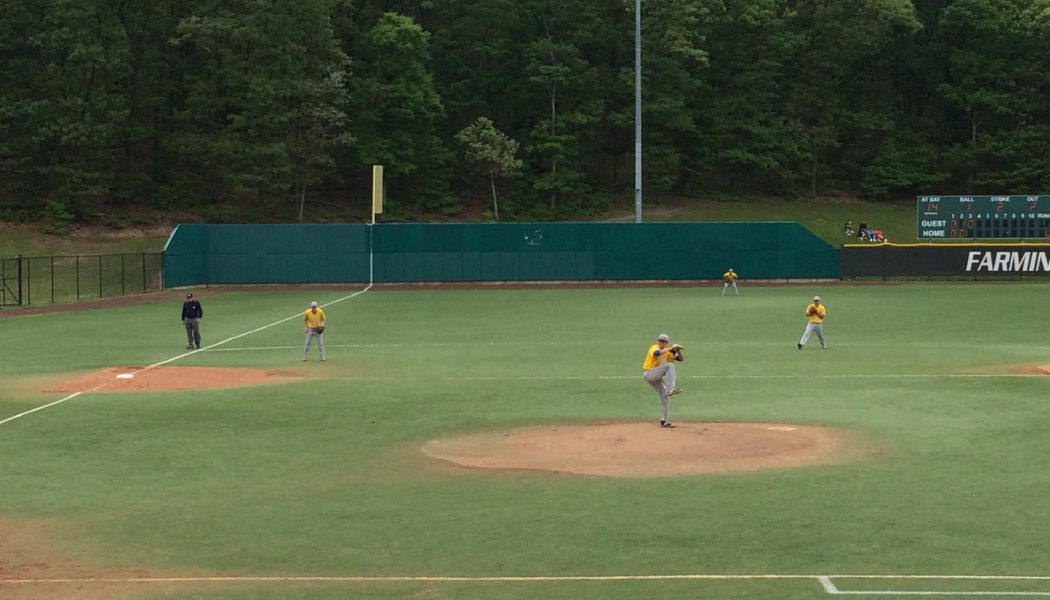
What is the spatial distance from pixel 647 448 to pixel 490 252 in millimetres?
51347

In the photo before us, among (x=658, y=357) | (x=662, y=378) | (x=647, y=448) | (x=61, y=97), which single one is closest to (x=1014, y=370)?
(x=662, y=378)

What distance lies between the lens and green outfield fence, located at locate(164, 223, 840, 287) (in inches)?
2810

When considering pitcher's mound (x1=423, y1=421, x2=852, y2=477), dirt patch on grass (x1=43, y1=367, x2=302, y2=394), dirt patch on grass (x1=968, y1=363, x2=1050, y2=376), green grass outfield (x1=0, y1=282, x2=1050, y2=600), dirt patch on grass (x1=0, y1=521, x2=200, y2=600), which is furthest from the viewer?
dirt patch on grass (x1=968, y1=363, x2=1050, y2=376)

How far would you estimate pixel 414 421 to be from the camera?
2483 centimetres

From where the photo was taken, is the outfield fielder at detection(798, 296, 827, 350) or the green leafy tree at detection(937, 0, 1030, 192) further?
the green leafy tree at detection(937, 0, 1030, 192)

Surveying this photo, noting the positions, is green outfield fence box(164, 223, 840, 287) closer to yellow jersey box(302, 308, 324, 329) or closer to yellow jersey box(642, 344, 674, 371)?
yellow jersey box(302, 308, 324, 329)

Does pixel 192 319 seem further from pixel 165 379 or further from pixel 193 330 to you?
pixel 165 379

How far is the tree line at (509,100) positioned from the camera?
3536 inches

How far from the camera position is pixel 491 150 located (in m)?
95.0

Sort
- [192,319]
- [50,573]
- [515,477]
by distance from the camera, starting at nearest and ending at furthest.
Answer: [50,573], [515,477], [192,319]

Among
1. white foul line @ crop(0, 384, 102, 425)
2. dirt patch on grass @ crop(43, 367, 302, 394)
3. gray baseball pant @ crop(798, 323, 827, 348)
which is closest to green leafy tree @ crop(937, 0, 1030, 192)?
gray baseball pant @ crop(798, 323, 827, 348)

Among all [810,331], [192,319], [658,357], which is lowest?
[810,331]

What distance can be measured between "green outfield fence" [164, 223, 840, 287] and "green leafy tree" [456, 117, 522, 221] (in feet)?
79.7

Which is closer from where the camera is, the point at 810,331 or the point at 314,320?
the point at 314,320
